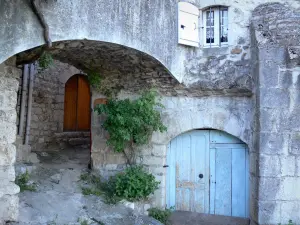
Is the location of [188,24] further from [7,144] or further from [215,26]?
[7,144]

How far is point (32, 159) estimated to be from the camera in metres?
7.22

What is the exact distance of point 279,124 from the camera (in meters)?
5.39

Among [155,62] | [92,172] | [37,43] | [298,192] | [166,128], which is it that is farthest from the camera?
[92,172]

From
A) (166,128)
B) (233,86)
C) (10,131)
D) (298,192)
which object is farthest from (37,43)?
(298,192)

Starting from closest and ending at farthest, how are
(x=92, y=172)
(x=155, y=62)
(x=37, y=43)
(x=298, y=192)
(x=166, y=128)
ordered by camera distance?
(x=37, y=43) < (x=298, y=192) < (x=155, y=62) < (x=166, y=128) < (x=92, y=172)

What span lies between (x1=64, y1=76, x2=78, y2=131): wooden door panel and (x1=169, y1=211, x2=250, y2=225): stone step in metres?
4.88

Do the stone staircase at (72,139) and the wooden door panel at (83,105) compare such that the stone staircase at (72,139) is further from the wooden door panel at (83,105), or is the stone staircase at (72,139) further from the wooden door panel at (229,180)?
the wooden door panel at (229,180)

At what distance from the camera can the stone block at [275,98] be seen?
5.39 metres

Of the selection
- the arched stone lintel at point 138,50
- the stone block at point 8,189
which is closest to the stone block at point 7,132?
the stone block at point 8,189

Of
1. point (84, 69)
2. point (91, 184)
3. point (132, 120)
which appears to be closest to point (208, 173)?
point (132, 120)

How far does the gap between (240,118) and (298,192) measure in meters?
1.44

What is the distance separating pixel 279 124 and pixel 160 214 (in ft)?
8.04

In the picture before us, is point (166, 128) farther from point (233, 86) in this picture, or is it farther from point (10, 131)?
point (10, 131)

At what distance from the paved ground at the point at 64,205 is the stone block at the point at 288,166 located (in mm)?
2176
